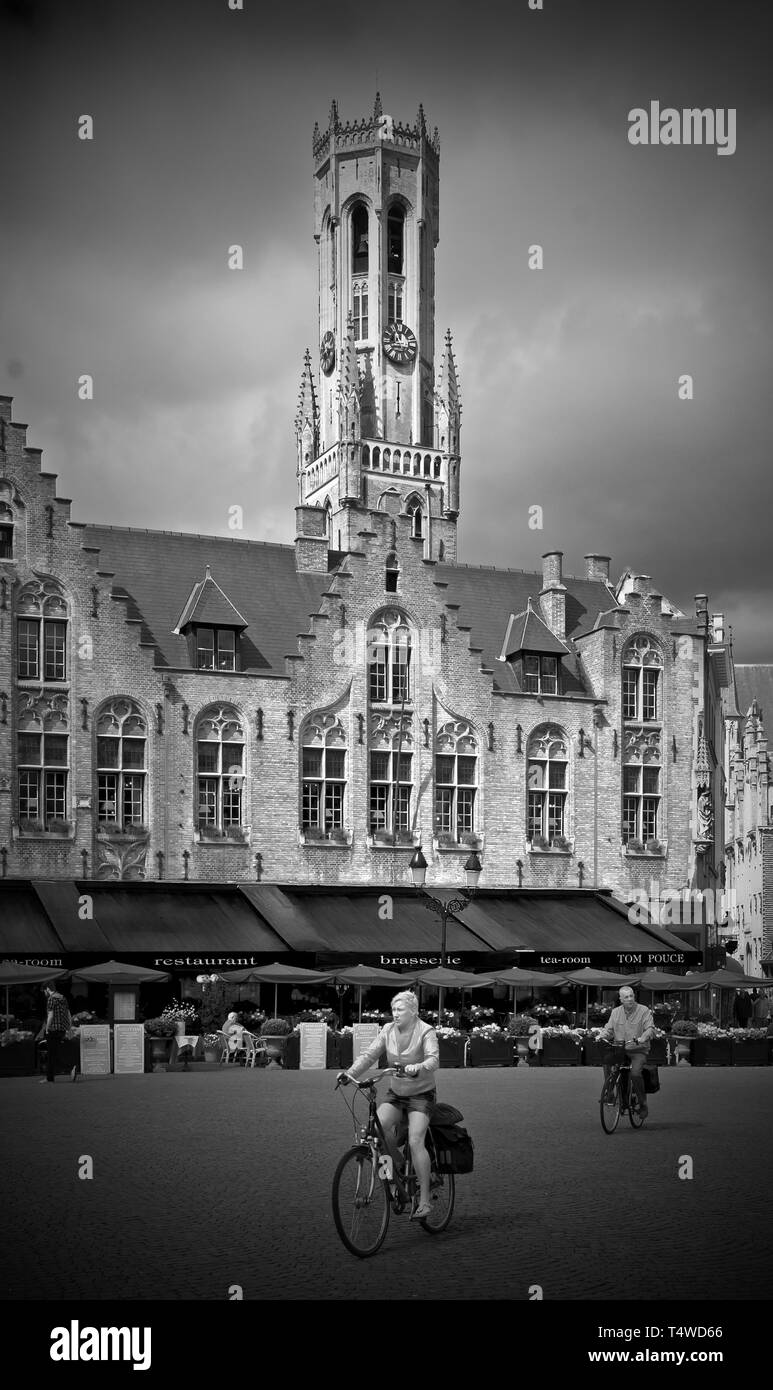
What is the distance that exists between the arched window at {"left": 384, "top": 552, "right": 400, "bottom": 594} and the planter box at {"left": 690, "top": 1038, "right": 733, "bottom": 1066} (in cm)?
1717

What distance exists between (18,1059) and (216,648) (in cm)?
1612

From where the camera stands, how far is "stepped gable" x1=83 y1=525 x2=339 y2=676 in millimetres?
44594

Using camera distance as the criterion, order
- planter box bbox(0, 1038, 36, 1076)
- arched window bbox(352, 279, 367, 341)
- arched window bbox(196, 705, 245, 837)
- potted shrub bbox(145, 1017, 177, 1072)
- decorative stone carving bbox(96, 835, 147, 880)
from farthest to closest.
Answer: arched window bbox(352, 279, 367, 341) → arched window bbox(196, 705, 245, 837) → decorative stone carving bbox(96, 835, 147, 880) → potted shrub bbox(145, 1017, 177, 1072) → planter box bbox(0, 1038, 36, 1076)

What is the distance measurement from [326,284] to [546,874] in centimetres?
6199

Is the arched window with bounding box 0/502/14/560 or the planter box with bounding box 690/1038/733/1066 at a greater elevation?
the arched window with bounding box 0/502/14/560

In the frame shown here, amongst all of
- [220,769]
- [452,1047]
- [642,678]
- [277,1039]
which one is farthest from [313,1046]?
[642,678]

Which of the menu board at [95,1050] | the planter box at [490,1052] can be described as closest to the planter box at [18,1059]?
the menu board at [95,1050]

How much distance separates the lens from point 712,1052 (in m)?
34.8

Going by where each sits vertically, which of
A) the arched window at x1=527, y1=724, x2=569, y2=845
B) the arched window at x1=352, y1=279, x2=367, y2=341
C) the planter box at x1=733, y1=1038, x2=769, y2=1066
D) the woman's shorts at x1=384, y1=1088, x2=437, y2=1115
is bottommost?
the planter box at x1=733, y1=1038, x2=769, y2=1066

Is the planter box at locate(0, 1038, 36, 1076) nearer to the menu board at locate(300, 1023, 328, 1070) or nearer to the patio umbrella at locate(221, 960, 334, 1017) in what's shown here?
the menu board at locate(300, 1023, 328, 1070)

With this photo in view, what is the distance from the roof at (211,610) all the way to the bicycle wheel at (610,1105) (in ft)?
86.2

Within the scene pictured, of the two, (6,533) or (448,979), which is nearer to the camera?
(448,979)

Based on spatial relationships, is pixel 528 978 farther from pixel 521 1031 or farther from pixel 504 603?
pixel 504 603

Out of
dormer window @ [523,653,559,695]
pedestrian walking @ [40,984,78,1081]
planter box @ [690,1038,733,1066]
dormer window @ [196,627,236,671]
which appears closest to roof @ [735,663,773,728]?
dormer window @ [523,653,559,695]
